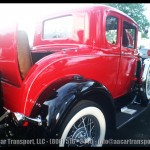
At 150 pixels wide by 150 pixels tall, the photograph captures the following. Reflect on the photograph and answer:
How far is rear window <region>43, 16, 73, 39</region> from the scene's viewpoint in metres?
2.79

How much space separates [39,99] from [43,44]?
4.96 ft

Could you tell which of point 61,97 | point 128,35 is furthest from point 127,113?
point 61,97

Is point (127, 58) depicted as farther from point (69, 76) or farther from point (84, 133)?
point (84, 133)

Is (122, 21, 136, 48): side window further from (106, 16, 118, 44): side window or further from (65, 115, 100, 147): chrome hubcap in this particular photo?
(65, 115, 100, 147): chrome hubcap

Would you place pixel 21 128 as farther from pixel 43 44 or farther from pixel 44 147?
pixel 43 44

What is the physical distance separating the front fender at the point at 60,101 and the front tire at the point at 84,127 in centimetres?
11

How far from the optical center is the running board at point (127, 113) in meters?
2.77

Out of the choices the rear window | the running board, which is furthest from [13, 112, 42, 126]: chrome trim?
the rear window

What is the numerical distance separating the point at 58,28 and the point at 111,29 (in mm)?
821

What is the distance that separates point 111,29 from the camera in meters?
2.82

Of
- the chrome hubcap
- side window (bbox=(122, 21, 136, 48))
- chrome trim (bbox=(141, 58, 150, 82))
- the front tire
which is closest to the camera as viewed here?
the front tire

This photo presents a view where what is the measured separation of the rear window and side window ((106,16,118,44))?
0.53 m

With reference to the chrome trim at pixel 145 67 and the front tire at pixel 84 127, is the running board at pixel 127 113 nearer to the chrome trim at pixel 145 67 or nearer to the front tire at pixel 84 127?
the front tire at pixel 84 127

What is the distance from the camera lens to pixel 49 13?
3205mm
